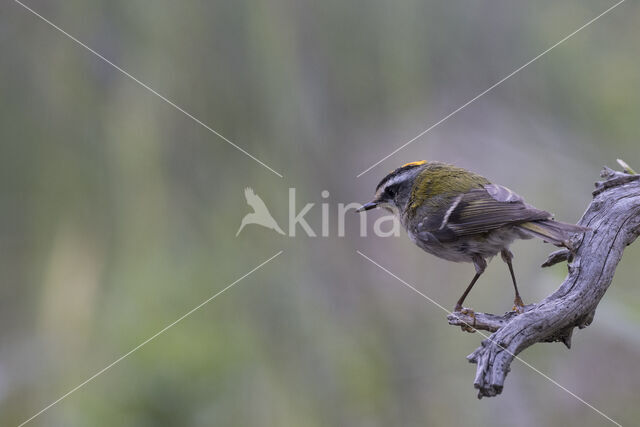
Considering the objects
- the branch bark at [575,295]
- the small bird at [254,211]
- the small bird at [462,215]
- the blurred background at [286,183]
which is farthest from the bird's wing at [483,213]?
the small bird at [254,211]

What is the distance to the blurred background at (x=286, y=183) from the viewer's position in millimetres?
2861

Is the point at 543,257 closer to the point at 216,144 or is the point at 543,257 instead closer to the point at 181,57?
the point at 216,144

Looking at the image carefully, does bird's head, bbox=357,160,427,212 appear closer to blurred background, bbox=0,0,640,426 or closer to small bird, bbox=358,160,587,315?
small bird, bbox=358,160,587,315

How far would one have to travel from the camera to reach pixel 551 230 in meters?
1.84

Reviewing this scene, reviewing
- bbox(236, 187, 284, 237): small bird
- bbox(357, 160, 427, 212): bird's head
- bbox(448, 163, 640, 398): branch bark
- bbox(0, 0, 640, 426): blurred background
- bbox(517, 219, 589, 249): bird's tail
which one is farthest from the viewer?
bbox(236, 187, 284, 237): small bird

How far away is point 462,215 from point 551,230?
305 mm

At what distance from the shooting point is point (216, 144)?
123 inches

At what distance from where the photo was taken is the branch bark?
155 centimetres

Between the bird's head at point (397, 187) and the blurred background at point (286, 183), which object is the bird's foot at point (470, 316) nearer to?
the bird's head at point (397, 187)

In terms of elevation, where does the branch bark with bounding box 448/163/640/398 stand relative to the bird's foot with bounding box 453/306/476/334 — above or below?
above

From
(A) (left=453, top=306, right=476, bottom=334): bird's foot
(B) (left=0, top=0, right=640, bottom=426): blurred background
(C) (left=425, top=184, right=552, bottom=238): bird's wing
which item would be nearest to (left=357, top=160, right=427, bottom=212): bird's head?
(C) (left=425, top=184, right=552, bottom=238): bird's wing

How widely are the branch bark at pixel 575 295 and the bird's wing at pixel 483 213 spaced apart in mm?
→ 219

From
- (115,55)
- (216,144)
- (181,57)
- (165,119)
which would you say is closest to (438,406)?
(216,144)

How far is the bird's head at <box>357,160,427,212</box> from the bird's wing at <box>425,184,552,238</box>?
0.79 ft
